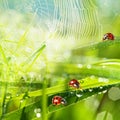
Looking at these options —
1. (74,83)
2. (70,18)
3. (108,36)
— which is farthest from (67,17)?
(74,83)

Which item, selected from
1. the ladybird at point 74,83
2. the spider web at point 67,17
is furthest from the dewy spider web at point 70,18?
the ladybird at point 74,83

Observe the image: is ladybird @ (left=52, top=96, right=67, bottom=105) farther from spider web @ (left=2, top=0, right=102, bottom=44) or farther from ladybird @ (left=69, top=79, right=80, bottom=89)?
spider web @ (left=2, top=0, right=102, bottom=44)

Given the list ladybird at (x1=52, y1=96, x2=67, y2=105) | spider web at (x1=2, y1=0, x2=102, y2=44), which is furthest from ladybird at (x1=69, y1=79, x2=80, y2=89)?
spider web at (x1=2, y1=0, x2=102, y2=44)

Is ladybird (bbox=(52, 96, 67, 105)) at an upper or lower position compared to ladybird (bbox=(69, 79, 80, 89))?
lower

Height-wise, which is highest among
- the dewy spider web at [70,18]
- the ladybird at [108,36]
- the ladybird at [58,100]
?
the dewy spider web at [70,18]

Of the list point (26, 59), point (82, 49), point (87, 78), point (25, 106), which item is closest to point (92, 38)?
point (82, 49)

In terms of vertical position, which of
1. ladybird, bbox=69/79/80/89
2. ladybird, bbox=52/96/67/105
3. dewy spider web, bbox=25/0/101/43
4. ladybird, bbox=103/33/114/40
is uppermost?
dewy spider web, bbox=25/0/101/43

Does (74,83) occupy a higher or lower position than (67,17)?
lower

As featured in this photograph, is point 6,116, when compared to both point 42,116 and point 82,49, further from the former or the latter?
point 82,49

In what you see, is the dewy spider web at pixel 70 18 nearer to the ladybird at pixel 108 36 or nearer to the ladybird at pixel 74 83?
the ladybird at pixel 108 36

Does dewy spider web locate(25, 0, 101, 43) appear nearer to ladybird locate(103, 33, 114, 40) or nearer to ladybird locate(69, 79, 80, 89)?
ladybird locate(103, 33, 114, 40)

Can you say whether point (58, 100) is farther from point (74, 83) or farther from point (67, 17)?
point (67, 17)
